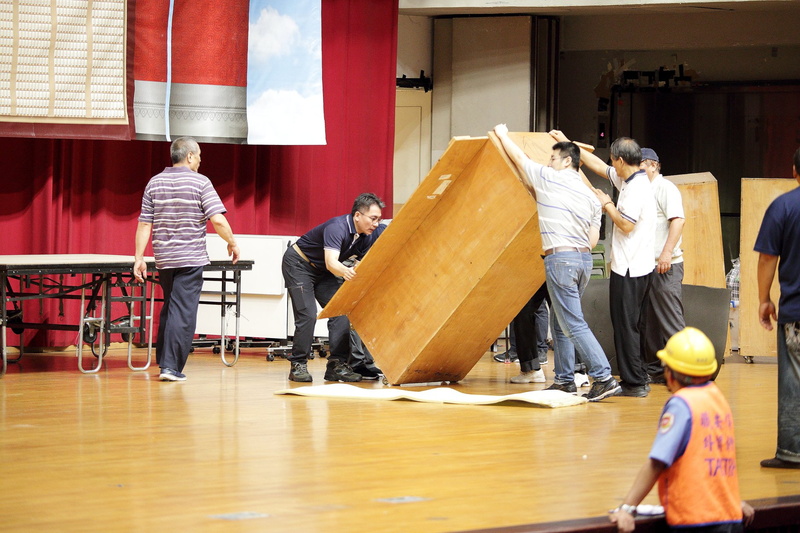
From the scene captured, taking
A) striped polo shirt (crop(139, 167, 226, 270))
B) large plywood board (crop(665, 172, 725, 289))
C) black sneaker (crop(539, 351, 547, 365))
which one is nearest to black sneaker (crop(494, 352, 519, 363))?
black sneaker (crop(539, 351, 547, 365))

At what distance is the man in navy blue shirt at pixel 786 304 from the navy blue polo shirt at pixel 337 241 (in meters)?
3.01

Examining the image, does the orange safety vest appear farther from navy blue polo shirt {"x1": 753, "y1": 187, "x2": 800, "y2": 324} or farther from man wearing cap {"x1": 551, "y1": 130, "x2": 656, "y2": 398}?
man wearing cap {"x1": 551, "y1": 130, "x2": 656, "y2": 398}

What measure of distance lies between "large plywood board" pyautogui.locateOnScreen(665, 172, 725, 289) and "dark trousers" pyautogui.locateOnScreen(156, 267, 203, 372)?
4.18 metres

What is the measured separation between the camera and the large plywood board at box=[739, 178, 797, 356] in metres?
8.99

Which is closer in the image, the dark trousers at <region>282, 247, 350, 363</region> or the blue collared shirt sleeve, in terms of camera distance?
the blue collared shirt sleeve

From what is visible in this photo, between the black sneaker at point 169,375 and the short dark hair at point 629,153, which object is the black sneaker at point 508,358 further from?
the black sneaker at point 169,375

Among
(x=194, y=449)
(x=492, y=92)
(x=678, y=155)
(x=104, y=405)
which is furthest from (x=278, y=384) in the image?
(x=678, y=155)

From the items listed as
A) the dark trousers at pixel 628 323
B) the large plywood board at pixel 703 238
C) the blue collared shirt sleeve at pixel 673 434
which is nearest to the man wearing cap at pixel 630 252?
the dark trousers at pixel 628 323

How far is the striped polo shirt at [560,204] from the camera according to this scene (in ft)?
18.7

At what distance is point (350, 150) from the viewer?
10.3m

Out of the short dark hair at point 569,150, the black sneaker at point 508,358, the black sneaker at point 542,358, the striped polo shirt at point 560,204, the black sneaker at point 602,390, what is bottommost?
the black sneaker at point 508,358

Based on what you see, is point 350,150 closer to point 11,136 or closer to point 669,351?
point 11,136

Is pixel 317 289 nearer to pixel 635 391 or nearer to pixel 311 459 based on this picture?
pixel 635 391

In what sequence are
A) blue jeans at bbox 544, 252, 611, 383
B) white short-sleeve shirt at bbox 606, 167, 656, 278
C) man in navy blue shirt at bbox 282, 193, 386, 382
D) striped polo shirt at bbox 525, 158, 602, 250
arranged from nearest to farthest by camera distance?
striped polo shirt at bbox 525, 158, 602, 250
blue jeans at bbox 544, 252, 611, 383
white short-sleeve shirt at bbox 606, 167, 656, 278
man in navy blue shirt at bbox 282, 193, 386, 382
